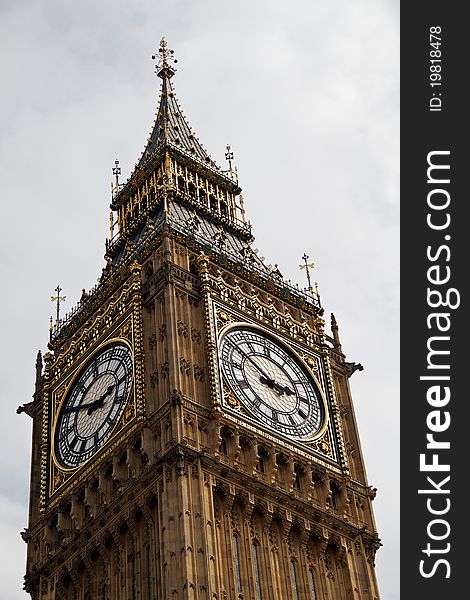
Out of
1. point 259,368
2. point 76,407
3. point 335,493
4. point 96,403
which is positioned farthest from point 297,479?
point 76,407

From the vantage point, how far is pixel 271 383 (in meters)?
50.9

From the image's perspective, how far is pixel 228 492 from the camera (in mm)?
45781

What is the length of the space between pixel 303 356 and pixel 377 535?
8177 mm

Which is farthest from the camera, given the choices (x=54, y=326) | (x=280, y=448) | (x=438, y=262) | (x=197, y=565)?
(x=54, y=326)

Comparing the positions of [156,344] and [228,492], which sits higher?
[156,344]

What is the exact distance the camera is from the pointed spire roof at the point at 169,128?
65.8 meters

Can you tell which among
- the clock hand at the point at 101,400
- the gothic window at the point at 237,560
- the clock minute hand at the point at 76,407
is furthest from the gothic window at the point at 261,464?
the clock minute hand at the point at 76,407

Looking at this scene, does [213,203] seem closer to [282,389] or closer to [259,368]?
[259,368]

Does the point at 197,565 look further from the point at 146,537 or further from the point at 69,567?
the point at 69,567

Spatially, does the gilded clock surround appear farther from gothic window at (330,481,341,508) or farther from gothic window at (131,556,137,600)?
gothic window at (330,481,341,508)

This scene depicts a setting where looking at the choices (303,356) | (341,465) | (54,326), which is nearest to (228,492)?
(341,465)

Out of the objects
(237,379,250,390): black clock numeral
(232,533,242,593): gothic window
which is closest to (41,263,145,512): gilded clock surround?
(237,379,250,390): black clock numeral

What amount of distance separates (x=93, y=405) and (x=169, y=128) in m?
21.4

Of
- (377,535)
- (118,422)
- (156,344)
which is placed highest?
(156,344)
